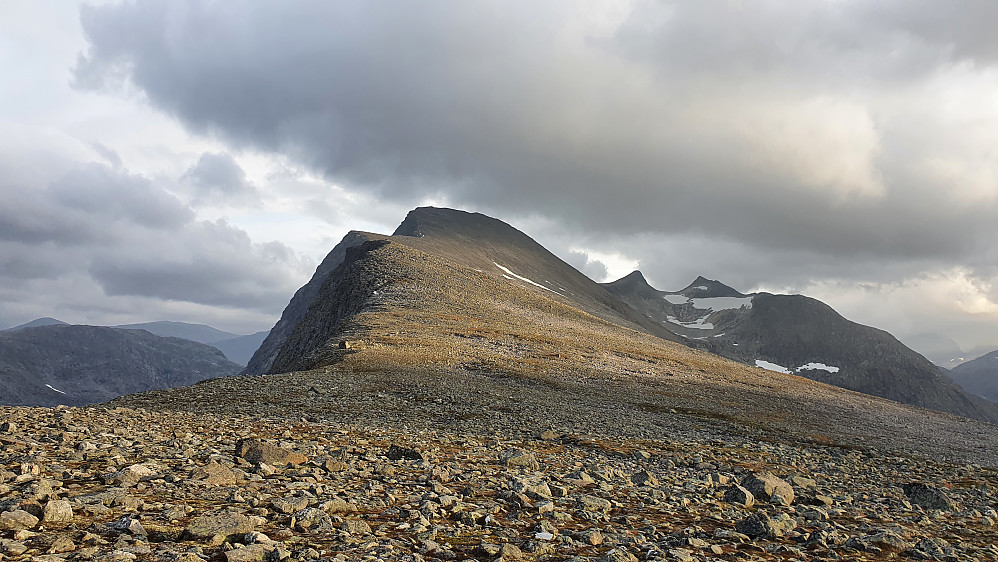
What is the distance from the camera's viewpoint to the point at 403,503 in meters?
10.5

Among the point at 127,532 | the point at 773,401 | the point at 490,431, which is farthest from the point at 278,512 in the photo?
the point at 773,401

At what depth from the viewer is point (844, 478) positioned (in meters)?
19.7

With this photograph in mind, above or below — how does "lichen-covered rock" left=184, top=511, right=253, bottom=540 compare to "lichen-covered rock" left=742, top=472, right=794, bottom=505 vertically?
above

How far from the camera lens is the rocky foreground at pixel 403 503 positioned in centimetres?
773

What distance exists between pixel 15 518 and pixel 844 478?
76.3 ft

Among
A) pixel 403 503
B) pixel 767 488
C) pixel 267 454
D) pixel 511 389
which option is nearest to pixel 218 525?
pixel 403 503

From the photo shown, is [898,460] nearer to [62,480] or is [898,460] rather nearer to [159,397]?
[62,480]

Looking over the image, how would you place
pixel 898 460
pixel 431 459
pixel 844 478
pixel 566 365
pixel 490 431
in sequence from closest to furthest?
pixel 431 459 → pixel 844 478 → pixel 490 431 → pixel 898 460 → pixel 566 365

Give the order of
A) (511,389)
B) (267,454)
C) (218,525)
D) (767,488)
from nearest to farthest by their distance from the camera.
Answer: (218,525) < (267,454) < (767,488) < (511,389)

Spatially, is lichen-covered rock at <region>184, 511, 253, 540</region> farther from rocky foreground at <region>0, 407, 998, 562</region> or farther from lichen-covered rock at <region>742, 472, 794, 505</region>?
lichen-covered rock at <region>742, 472, 794, 505</region>

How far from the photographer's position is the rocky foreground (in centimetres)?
773

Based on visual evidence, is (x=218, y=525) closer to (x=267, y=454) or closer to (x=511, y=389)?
(x=267, y=454)

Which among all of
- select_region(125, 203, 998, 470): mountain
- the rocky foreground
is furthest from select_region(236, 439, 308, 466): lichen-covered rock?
select_region(125, 203, 998, 470): mountain

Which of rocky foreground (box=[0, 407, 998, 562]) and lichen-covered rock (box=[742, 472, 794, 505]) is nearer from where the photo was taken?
rocky foreground (box=[0, 407, 998, 562])
